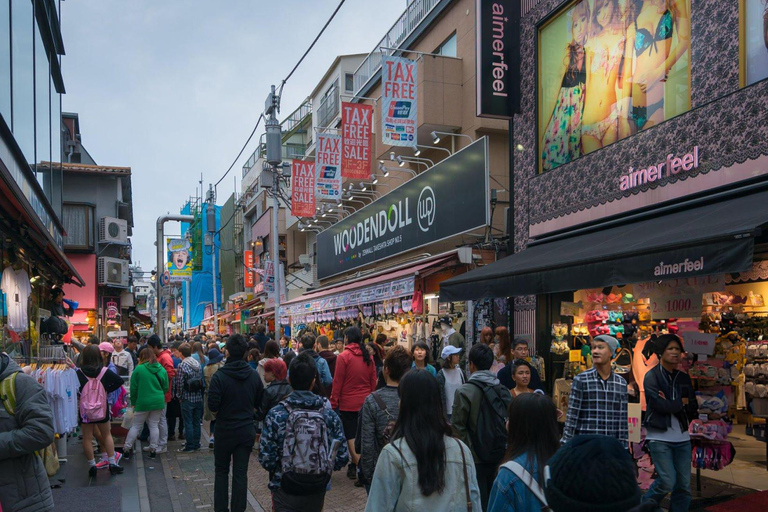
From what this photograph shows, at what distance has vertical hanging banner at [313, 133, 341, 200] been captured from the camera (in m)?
21.5

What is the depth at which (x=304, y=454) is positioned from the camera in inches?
191

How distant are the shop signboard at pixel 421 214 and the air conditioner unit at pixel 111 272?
10412 mm

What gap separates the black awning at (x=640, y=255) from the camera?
20.2 ft

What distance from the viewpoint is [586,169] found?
420 inches

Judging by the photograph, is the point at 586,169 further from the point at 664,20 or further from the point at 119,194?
the point at 119,194

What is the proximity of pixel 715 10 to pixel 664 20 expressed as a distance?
105 centimetres

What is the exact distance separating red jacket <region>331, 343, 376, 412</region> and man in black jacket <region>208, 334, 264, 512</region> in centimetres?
170

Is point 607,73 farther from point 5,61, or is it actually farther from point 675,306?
point 5,61

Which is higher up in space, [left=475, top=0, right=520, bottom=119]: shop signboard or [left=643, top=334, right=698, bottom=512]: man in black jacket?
[left=475, top=0, right=520, bottom=119]: shop signboard

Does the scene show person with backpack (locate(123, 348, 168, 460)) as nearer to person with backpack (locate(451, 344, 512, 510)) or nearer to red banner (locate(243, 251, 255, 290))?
person with backpack (locate(451, 344, 512, 510))

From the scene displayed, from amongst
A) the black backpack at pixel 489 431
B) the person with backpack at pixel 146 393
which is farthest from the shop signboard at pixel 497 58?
the black backpack at pixel 489 431

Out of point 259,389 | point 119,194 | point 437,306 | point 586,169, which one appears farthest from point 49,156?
point 119,194

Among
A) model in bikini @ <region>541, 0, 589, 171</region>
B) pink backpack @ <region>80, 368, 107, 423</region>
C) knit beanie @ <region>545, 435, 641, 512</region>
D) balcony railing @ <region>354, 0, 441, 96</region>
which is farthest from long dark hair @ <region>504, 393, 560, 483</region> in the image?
balcony railing @ <region>354, 0, 441, 96</region>

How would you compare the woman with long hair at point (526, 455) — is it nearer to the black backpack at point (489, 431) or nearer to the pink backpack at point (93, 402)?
the black backpack at point (489, 431)
